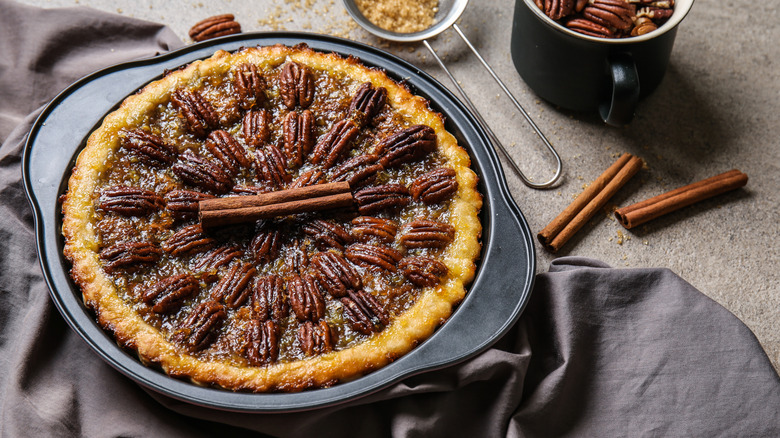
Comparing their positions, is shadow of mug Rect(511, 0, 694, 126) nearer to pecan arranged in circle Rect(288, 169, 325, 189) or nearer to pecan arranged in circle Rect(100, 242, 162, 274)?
pecan arranged in circle Rect(288, 169, 325, 189)

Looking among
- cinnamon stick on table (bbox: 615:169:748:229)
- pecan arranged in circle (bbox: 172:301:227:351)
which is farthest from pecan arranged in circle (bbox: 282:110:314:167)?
cinnamon stick on table (bbox: 615:169:748:229)

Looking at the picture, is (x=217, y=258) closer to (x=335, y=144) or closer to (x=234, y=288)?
(x=234, y=288)

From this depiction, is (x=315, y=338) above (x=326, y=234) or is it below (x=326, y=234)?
below

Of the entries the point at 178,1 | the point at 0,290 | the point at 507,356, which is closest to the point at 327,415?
the point at 507,356

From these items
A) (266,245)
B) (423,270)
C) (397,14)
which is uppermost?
(397,14)

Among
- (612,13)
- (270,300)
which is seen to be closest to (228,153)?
(270,300)

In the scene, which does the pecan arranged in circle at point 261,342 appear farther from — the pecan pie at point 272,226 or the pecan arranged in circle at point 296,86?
the pecan arranged in circle at point 296,86

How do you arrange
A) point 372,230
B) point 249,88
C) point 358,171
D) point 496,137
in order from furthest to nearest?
1. point 496,137
2. point 249,88
3. point 358,171
4. point 372,230
